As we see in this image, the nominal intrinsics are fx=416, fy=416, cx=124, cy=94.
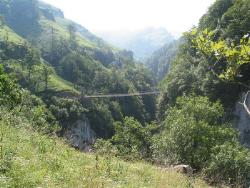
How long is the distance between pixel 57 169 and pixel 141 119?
144 m

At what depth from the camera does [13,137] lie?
11.5 metres

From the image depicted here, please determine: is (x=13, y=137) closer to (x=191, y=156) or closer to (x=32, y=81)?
(x=191, y=156)

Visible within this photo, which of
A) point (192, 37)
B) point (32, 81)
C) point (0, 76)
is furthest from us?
point (32, 81)

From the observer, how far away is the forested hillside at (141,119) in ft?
28.9

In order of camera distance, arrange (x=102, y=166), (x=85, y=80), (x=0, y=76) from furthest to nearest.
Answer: (x=85, y=80), (x=0, y=76), (x=102, y=166)

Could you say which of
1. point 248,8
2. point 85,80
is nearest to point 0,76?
point 248,8

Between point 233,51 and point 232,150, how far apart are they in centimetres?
2377

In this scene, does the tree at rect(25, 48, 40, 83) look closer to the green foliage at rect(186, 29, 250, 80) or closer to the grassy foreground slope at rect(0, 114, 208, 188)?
the grassy foreground slope at rect(0, 114, 208, 188)

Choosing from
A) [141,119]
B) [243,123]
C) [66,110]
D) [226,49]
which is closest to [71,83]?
[141,119]

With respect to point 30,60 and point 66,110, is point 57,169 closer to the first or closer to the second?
point 66,110

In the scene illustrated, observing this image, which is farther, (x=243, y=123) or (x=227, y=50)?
(x=243, y=123)

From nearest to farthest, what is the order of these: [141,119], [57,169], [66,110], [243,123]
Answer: [57,169] < [243,123] < [66,110] < [141,119]

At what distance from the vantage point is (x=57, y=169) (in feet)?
32.8

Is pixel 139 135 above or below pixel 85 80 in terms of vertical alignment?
below
